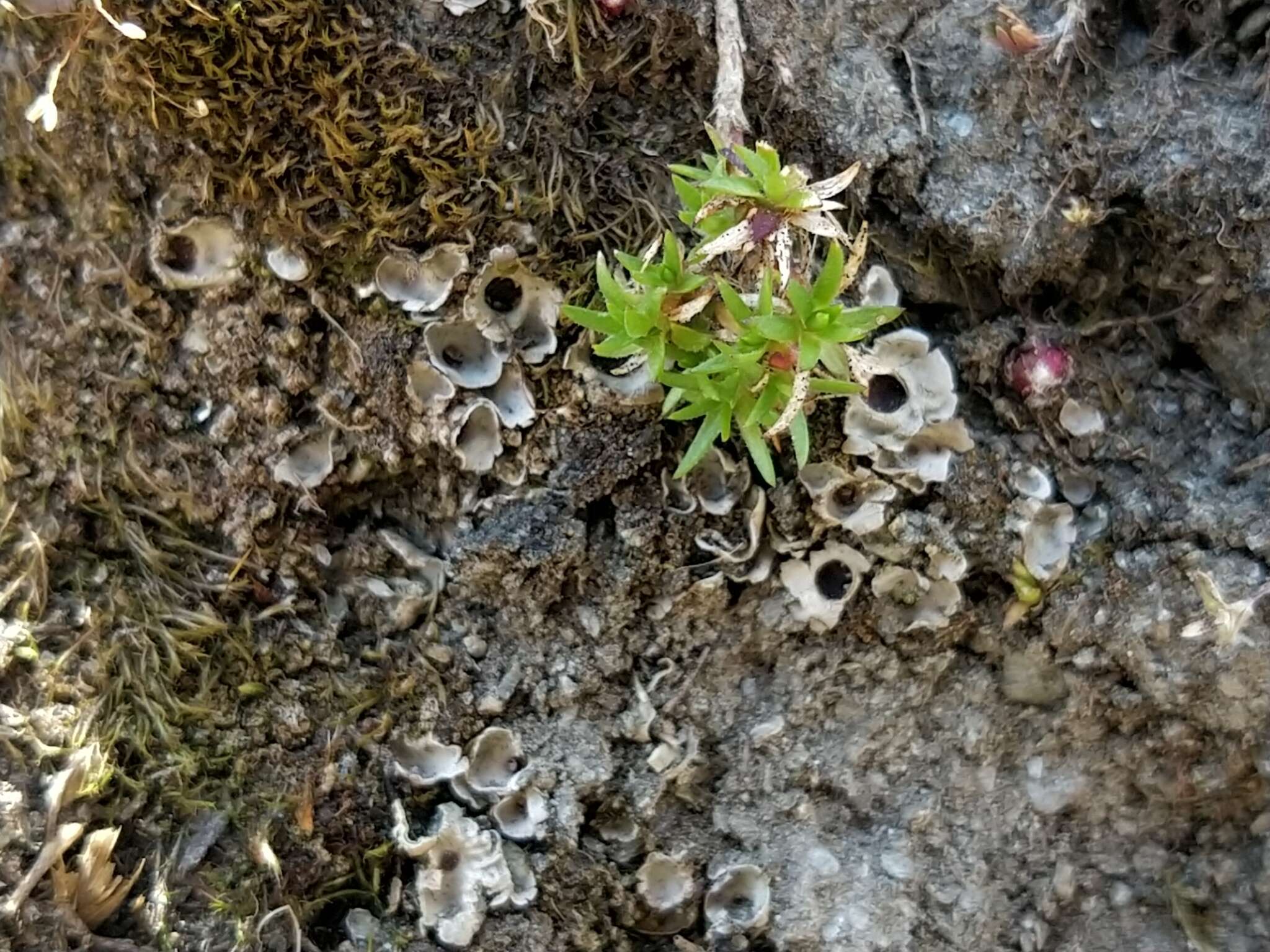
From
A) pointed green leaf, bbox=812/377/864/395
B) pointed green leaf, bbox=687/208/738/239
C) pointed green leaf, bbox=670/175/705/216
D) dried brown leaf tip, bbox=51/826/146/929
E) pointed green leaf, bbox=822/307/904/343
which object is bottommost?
dried brown leaf tip, bbox=51/826/146/929

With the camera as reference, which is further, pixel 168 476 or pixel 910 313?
pixel 910 313

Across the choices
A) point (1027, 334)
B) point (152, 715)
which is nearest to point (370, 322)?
point (152, 715)

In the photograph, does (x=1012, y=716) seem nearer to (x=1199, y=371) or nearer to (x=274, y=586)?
(x=1199, y=371)

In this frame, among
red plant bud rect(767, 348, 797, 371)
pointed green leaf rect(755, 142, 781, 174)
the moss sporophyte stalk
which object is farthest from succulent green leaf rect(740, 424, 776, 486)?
pointed green leaf rect(755, 142, 781, 174)

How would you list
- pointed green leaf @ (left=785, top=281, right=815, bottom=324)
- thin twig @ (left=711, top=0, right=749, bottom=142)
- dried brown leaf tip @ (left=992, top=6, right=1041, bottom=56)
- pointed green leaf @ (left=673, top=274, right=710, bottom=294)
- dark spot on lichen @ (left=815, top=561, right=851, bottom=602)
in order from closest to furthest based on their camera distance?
pointed green leaf @ (left=785, top=281, right=815, bottom=324) → pointed green leaf @ (left=673, top=274, right=710, bottom=294) → thin twig @ (left=711, top=0, right=749, bottom=142) → dried brown leaf tip @ (left=992, top=6, right=1041, bottom=56) → dark spot on lichen @ (left=815, top=561, right=851, bottom=602)

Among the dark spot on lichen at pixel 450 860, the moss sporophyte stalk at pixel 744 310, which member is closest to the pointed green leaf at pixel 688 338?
the moss sporophyte stalk at pixel 744 310

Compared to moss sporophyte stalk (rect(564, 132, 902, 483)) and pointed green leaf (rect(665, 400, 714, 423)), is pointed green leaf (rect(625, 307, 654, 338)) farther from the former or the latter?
pointed green leaf (rect(665, 400, 714, 423))
